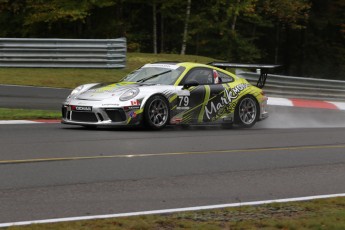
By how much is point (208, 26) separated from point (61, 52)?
1970cm

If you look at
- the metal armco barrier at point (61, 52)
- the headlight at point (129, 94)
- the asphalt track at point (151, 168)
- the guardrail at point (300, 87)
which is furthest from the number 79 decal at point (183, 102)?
the metal armco barrier at point (61, 52)

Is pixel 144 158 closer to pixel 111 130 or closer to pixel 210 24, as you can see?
pixel 111 130

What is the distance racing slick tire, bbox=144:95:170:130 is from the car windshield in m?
0.61

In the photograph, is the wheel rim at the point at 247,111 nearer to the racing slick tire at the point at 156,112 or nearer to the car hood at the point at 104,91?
the racing slick tire at the point at 156,112

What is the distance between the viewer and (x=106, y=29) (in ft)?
126

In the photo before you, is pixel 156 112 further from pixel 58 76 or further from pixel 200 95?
pixel 58 76

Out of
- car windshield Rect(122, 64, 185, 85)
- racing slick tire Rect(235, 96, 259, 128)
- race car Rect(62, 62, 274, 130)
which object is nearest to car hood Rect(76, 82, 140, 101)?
race car Rect(62, 62, 274, 130)

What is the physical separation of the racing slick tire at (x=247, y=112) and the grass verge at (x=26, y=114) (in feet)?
13.6

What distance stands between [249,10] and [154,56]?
54.0 ft

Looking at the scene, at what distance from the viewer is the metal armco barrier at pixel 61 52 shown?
2045cm

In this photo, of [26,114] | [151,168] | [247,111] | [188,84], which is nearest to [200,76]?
[188,84]

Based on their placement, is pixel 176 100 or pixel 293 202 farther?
pixel 176 100

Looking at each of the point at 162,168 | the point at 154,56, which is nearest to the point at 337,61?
the point at 154,56

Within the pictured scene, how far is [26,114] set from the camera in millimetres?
15000
